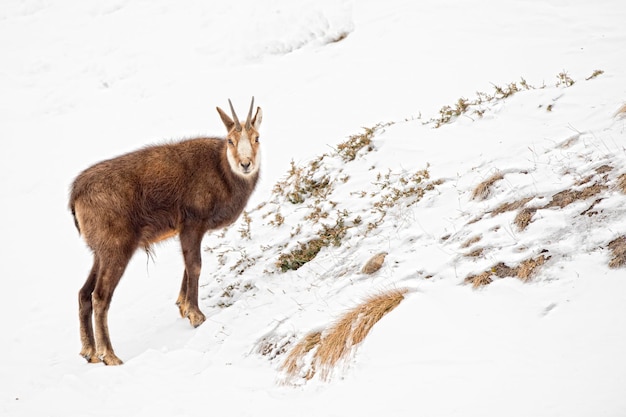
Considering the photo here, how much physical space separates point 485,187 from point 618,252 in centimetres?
222

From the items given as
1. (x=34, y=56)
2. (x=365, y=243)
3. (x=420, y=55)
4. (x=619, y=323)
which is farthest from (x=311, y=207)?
(x=34, y=56)

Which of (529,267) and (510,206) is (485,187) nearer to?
(510,206)

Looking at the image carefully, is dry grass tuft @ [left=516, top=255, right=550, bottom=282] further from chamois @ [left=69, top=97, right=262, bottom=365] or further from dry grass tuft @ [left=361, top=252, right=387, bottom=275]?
chamois @ [left=69, top=97, right=262, bottom=365]

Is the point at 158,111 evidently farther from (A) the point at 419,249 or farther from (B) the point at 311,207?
(A) the point at 419,249

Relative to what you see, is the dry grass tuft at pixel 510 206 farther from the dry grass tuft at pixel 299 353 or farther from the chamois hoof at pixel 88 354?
the chamois hoof at pixel 88 354

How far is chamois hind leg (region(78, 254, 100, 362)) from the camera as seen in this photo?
7.88 m

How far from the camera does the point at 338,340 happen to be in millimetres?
5344

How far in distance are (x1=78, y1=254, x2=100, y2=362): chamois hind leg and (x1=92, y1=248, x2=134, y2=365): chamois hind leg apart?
31 cm

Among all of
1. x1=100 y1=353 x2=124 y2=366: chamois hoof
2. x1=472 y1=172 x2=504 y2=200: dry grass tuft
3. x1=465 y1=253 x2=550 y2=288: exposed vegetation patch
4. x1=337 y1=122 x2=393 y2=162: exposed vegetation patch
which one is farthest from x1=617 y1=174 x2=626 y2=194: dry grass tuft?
x1=100 y1=353 x2=124 y2=366: chamois hoof

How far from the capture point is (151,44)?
19625 millimetres

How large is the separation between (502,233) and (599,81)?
4149 millimetres

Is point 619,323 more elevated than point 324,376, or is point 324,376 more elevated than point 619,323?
point 619,323

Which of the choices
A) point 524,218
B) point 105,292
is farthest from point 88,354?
point 524,218

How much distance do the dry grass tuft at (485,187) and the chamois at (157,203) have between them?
303cm
